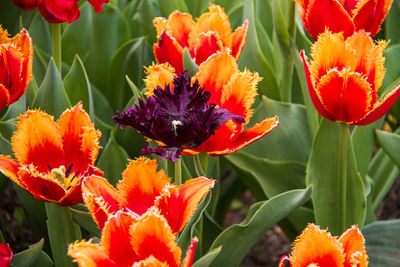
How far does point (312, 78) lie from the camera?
36.3 inches

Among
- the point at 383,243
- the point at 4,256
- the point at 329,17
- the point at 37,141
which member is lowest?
the point at 383,243

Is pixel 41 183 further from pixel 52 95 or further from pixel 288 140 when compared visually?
pixel 288 140

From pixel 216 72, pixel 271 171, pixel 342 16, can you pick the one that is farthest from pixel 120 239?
pixel 271 171

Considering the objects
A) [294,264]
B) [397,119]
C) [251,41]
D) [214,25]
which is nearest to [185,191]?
[294,264]

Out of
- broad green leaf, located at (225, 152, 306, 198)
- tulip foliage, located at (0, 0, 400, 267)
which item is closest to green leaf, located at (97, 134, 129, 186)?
tulip foliage, located at (0, 0, 400, 267)

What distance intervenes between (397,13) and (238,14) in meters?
0.55

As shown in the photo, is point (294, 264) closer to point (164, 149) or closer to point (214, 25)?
point (164, 149)

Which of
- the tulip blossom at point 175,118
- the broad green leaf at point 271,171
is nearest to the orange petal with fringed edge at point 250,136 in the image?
the tulip blossom at point 175,118

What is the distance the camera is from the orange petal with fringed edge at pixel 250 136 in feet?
2.93

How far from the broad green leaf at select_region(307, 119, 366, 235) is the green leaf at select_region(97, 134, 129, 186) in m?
0.38

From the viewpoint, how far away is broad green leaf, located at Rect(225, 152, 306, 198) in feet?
4.25

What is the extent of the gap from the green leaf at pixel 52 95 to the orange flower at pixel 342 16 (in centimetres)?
47

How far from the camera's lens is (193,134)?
0.76m

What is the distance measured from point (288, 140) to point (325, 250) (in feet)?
2.30
